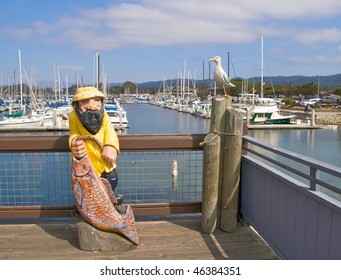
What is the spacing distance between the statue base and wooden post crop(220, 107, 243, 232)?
1229 millimetres

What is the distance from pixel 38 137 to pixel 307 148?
2725 cm

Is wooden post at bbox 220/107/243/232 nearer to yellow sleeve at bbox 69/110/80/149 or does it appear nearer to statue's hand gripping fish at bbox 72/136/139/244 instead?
statue's hand gripping fish at bbox 72/136/139/244

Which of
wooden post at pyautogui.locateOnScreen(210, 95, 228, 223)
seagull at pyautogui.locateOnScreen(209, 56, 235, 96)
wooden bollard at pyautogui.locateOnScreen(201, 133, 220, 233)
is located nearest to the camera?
wooden bollard at pyautogui.locateOnScreen(201, 133, 220, 233)

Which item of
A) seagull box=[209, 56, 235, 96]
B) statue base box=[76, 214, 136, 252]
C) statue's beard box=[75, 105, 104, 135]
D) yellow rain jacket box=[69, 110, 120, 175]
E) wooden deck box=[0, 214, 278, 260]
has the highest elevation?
seagull box=[209, 56, 235, 96]

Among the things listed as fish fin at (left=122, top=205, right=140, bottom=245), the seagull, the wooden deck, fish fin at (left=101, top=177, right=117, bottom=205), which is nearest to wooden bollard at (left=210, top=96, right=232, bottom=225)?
the seagull

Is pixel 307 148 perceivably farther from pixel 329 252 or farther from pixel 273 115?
pixel 329 252

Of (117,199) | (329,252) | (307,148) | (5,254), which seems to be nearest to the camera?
(329,252)

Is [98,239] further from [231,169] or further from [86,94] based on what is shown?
[231,169]

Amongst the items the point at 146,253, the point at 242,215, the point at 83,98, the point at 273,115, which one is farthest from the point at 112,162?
the point at 273,115

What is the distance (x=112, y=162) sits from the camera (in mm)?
3828

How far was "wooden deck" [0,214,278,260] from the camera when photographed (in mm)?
3666

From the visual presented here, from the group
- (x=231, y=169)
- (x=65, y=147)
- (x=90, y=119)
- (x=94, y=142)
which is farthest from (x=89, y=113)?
(x=231, y=169)

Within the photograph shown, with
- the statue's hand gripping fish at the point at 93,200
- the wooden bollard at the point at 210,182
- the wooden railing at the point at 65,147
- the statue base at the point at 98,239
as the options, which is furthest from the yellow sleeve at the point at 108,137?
the wooden bollard at the point at 210,182

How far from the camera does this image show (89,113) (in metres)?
3.77
